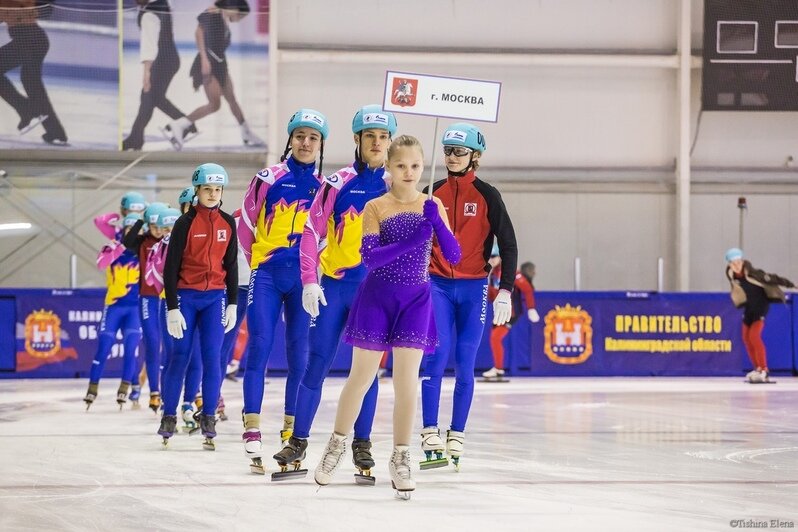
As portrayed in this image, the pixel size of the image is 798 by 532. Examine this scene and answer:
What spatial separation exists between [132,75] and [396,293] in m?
15.8

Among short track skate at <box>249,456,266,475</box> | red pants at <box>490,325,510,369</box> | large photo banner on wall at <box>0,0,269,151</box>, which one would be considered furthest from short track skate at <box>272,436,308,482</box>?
large photo banner on wall at <box>0,0,269,151</box>

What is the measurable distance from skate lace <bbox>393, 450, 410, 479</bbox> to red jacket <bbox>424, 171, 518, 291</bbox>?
4.84 feet

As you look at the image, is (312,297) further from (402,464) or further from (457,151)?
(457,151)

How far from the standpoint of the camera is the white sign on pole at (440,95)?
668 centimetres

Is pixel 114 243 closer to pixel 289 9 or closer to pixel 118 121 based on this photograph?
pixel 118 121

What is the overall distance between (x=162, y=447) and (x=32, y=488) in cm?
180

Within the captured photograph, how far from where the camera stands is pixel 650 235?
69.3 feet

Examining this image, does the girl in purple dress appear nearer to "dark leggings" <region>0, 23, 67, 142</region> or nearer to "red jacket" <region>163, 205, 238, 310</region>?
"red jacket" <region>163, 205, 238, 310</region>

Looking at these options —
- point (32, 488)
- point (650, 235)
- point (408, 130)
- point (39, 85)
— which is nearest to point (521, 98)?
point (408, 130)

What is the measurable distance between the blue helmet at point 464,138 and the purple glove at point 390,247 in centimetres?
142

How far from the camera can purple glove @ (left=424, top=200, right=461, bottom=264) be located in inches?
199

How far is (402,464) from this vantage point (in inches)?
199

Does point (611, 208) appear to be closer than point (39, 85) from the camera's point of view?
No

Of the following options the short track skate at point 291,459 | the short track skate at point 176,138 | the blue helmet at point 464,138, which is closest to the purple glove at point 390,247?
the short track skate at point 291,459
